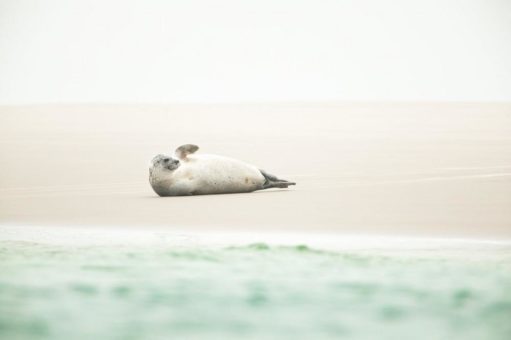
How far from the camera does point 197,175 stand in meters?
9.60

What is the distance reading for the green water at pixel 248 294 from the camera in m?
4.46

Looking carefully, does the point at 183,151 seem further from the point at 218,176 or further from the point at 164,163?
the point at 218,176

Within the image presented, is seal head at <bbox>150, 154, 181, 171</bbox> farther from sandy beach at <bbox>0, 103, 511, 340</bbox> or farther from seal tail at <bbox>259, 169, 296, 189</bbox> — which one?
seal tail at <bbox>259, 169, 296, 189</bbox>

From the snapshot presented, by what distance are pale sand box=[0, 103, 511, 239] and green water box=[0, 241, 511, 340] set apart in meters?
1.18

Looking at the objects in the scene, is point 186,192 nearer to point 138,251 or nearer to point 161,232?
point 161,232

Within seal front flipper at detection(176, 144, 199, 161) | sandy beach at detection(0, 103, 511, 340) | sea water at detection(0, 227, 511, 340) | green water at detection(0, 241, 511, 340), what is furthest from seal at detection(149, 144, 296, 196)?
green water at detection(0, 241, 511, 340)

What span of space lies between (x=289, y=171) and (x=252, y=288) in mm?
6756

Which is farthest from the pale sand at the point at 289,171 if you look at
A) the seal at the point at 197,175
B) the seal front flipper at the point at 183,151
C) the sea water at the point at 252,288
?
the sea water at the point at 252,288

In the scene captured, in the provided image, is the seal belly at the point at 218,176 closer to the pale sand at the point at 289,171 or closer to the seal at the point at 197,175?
the seal at the point at 197,175

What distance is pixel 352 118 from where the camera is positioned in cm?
2336

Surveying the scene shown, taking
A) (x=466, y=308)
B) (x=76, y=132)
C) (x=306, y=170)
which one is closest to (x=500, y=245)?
(x=466, y=308)

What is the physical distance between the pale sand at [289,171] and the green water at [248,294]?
3.86 ft

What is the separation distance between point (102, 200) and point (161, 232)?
2110 millimetres

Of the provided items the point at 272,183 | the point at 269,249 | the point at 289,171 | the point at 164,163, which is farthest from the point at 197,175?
the point at 269,249
